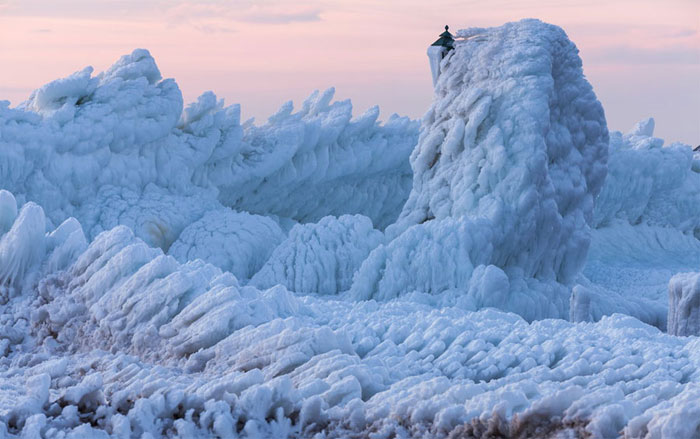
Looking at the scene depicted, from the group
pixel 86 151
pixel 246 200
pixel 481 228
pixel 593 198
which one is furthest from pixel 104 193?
pixel 593 198

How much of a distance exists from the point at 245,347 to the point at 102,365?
2.21ft

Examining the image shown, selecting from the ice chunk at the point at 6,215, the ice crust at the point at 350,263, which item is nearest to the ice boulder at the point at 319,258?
the ice crust at the point at 350,263

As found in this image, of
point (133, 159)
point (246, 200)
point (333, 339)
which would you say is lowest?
point (246, 200)

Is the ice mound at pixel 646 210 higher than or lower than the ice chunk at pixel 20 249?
lower

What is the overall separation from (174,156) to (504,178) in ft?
12.7

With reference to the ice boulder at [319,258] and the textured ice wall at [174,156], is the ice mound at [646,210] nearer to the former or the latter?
the textured ice wall at [174,156]

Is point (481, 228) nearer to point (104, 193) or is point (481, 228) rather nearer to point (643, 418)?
point (104, 193)

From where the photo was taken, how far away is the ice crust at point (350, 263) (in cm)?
371

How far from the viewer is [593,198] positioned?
31.5 ft

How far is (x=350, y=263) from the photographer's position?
9.23 metres

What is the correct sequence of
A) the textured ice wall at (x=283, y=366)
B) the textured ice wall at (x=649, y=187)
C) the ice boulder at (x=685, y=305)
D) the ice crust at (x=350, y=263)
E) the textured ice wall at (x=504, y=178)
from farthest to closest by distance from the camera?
the textured ice wall at (x=649, y=187) < the textured ice wall at (x=504, y=178) < the ice boulder at (x=685, y=305) < the ice crust at (x=350, y=263) < the textured ice wall at (x=283, y=366)

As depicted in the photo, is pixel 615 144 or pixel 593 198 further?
pixel 615 144

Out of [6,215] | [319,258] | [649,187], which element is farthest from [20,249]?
[649,187]

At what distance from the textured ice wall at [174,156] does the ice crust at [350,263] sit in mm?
25
